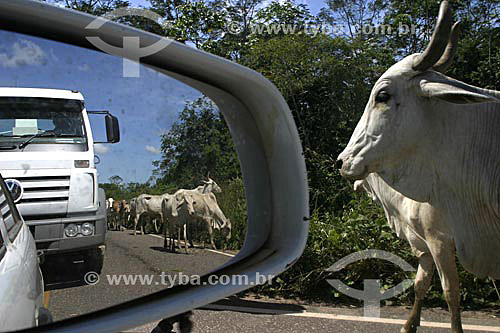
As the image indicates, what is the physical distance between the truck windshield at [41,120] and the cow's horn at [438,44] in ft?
8.95

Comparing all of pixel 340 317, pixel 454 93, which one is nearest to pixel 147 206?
pixel 454 93

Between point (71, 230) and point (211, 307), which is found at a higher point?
point (71, 230)

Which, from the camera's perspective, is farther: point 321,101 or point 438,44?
point 321,101

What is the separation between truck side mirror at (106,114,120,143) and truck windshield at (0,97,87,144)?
0.05 meters

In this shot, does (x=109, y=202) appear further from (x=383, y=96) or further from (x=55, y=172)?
(x=383, y=96)

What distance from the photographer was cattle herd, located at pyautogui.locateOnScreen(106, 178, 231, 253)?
104cm

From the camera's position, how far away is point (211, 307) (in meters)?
4.93

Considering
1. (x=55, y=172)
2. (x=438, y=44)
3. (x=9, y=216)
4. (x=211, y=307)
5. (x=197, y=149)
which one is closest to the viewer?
(x=55, y=172)

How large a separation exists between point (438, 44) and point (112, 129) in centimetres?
273

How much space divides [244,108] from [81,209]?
76 centimetres

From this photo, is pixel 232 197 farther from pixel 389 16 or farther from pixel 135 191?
pixel 389 16

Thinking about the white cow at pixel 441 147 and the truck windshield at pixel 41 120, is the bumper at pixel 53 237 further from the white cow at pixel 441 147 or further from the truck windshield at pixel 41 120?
the white cow at pixel 441 147

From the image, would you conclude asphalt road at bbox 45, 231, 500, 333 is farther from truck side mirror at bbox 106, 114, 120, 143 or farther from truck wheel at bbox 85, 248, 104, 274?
truck side mirror at bbox 106, 114, 120, 143

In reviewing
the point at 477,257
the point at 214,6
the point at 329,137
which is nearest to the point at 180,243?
the point at 477,257
